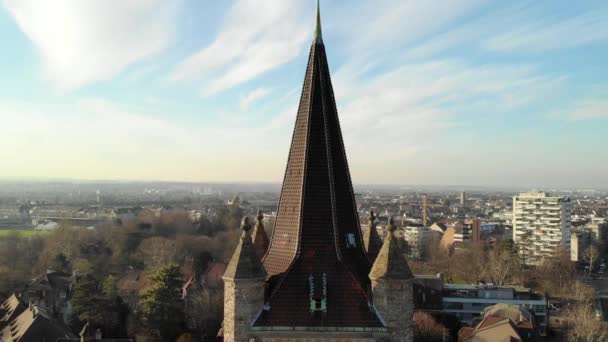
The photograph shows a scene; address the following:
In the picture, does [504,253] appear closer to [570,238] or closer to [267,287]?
[570,238]

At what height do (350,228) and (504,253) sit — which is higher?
(350,228)

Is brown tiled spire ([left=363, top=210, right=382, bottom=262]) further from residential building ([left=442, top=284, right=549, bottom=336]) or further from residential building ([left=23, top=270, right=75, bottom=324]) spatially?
residential building ([left=23, top=270, right=75, bottom=324])

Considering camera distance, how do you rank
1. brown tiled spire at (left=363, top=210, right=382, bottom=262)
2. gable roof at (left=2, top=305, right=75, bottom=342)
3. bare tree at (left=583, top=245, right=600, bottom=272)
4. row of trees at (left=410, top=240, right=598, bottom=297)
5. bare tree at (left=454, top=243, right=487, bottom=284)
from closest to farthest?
1. brown tiled spire at (left=363, top=210, right=382, bottom=262)
2. gable roof at (left=2, top=305, right=75, bottom=342)
3. row of trees at (left=410, top=240, right=598, bottom=297)
4. bare tree at (left=454, top=243, right=487, bottom=284)
5. bare tree at (left=583, top=245, right=600, bottom=272)

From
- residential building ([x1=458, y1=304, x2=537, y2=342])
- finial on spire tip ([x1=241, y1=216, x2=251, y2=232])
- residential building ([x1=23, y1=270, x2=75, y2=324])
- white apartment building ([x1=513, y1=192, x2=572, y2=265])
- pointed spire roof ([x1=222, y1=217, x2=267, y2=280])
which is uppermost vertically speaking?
finial on spire tip ([x1=241, y1=216, x2=251, y2=232])

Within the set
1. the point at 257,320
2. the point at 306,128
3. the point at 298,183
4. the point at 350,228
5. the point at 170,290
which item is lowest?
the point at 170,290

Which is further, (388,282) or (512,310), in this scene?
(512,310)

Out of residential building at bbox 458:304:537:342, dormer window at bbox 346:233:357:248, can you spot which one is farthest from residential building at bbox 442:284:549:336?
dormer window at bbox 346:233:357:248

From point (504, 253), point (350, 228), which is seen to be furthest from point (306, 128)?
point (504, 253)

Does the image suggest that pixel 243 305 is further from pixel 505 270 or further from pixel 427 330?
pixel 505 270
